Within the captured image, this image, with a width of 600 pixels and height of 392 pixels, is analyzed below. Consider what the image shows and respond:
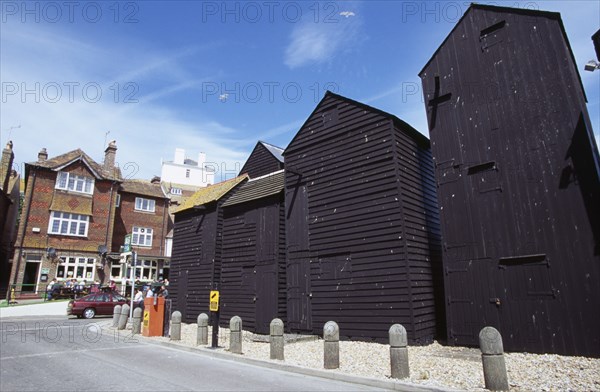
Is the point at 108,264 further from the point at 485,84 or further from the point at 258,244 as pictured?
the point at 485,84

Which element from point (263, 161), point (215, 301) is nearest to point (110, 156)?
point (263, 161)

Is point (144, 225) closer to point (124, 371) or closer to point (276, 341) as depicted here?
point (124, 371)

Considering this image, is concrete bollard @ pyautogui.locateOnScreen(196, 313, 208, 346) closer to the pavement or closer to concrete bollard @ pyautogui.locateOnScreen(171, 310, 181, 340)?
concrete bollard @ pyautogui.locateOnScreen(171, 310, 181, 340)

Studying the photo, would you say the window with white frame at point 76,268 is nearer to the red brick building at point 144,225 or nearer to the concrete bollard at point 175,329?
the red brick building at point 144,225

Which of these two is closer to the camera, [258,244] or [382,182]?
A: [382,182]

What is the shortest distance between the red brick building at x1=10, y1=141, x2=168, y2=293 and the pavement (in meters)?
4.77

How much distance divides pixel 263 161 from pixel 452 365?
53.1 ft

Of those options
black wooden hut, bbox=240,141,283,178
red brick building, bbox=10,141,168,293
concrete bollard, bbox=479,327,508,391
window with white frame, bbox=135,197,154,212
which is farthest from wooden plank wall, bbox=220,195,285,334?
window with white frame, bbox=135,197,154,212

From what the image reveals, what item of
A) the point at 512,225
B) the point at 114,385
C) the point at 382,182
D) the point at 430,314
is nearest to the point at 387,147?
the point at 382,182

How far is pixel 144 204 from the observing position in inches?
1527

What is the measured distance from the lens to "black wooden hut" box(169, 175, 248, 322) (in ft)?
63.4

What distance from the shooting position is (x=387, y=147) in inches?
521

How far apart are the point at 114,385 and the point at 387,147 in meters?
10.5

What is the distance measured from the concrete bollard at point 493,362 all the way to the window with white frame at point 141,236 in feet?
120
